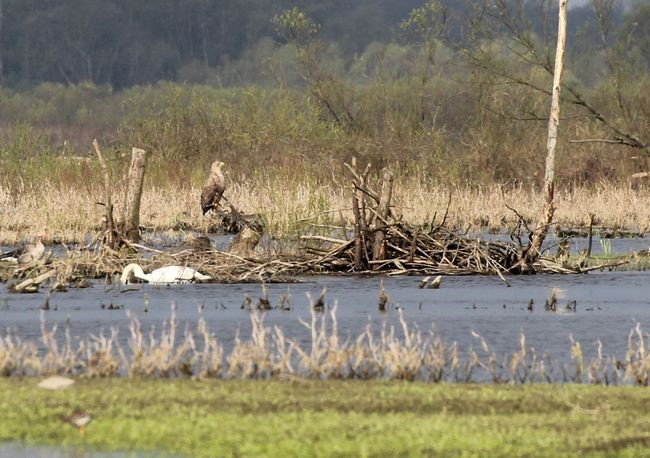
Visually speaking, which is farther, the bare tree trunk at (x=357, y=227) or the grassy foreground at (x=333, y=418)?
the bare tree trunk at (x=357, y=227)

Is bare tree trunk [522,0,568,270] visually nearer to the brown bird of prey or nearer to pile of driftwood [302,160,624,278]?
pile of driftwood [302,160,624,278]

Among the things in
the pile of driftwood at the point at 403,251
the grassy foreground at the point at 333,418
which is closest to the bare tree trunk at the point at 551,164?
the pile of driftwood at the point at 403,251

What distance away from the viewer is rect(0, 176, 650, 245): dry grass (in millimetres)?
27828

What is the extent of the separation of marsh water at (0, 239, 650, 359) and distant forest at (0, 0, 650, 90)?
101124 millimetres

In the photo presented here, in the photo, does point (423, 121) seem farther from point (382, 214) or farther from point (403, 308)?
point (403, 308)

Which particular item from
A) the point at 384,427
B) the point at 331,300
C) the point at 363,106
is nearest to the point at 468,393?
the point at 384,427

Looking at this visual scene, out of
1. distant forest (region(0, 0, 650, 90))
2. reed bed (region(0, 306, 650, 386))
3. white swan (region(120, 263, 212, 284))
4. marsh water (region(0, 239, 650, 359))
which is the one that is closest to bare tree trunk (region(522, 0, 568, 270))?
marsh water (region(0, 239, 650, 359))

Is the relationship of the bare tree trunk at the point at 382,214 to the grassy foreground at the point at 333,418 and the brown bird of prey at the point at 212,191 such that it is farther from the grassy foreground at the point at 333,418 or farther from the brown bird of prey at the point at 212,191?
the grassy foreground at the point at 333,418

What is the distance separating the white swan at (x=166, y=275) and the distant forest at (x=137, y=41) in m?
101

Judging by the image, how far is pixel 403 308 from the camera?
56.4 feet

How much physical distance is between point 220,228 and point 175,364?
1840cm

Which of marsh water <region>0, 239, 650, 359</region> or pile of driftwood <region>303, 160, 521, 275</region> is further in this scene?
pile of driftwood <region>303, 160, 521, 275</region>

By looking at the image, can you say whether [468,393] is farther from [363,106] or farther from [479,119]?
[363,106]

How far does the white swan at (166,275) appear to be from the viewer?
19.8 meters
